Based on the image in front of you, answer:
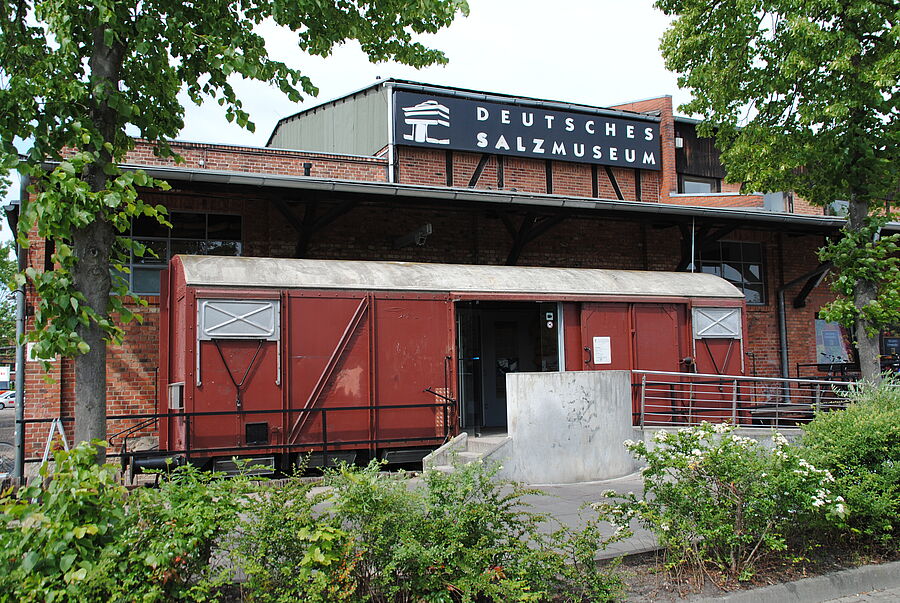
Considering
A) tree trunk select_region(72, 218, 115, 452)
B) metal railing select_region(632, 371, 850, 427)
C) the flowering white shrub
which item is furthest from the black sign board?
the flowering white shrub

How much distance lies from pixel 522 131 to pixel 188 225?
340 inches

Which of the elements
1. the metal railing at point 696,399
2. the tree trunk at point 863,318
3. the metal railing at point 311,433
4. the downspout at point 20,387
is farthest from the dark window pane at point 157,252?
the tree trunk at point 863,318

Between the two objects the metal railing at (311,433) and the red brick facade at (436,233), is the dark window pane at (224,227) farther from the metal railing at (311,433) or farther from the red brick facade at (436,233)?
the metal railing at (311,433)

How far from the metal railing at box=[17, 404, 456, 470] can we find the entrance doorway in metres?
2.81

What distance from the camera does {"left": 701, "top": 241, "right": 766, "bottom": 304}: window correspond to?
18094 mm

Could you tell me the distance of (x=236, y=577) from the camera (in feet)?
15.2

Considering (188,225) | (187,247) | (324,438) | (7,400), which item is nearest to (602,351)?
(324,438)

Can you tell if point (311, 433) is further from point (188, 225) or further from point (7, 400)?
point (7, 400)

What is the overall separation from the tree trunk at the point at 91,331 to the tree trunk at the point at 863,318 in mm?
11185

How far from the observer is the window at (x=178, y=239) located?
503 inches

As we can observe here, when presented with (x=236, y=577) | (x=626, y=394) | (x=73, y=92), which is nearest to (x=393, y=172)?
(x=626, y=394)

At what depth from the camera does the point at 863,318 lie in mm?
12047

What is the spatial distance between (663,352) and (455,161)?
286 inches

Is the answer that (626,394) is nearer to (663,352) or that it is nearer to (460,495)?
(663,352)
